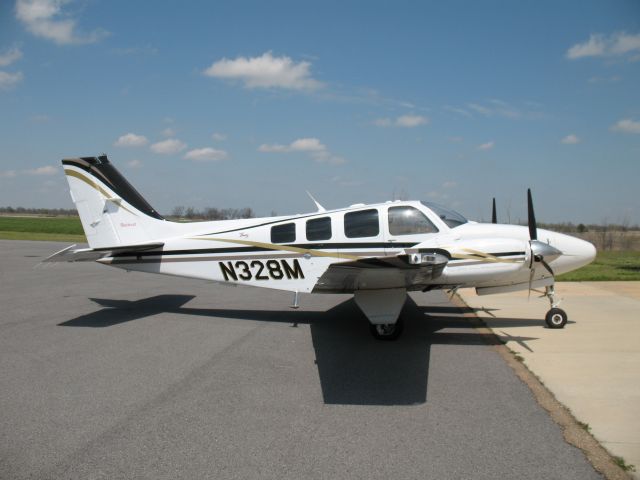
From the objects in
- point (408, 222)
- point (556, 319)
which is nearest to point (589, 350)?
point (556, 319)

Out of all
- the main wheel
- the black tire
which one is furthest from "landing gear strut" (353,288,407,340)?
the main wheel

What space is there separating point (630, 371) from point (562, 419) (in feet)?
7.01

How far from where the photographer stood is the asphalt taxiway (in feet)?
12.6

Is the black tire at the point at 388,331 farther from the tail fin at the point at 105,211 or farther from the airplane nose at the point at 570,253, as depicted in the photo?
the tail fin at the point at 105,211

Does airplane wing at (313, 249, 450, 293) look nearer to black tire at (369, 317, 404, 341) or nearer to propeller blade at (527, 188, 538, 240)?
black tire at (369, 317, 404, 341)

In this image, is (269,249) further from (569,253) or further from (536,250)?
(569,253)

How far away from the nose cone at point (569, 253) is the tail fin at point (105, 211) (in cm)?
739

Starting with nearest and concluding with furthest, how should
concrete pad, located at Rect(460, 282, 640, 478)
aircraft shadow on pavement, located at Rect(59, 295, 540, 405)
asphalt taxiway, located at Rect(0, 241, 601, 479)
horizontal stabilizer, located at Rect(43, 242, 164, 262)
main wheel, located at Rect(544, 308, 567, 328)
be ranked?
asphalt taxiway, located at Rect(0, 241, 601, 479), concrete pad, located at Rect(460, 282, 640, 478), aircraft shadow on pavement, located at Rect(59, 295, 540, 405), main wheel, located at Rect(544, 308, 567, 328), horizontal stabilizer, located at Rect(43, 242, 164, 262)

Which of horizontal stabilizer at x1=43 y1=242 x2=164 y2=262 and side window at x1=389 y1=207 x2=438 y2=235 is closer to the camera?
side window at x1=389 y1=207 x2=438 y2=235

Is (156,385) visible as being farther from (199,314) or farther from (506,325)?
(506,325)

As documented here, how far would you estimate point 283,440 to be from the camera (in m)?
4.26

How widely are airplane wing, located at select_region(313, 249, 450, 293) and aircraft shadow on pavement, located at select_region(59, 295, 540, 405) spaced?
1000 mm

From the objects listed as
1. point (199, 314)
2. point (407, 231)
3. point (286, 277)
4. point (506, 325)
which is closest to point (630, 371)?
point (506, 325)

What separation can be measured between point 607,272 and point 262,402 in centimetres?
1601
